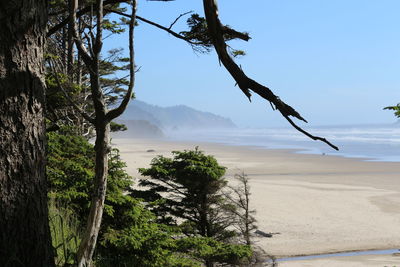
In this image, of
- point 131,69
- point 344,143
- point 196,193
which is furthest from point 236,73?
point 344,143

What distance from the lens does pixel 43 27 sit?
2.69m

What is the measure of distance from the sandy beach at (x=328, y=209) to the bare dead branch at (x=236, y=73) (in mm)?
13194

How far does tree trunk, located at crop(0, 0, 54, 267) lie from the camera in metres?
2.51

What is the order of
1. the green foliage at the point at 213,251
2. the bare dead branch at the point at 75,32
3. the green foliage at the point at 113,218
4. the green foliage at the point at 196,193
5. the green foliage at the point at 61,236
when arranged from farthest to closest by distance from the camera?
the green foliage at the point at 196,193 → the green foliage at the point at 213,251 → the green foliage at the point at 113,218 → the green foliage at the point at 61,236 → the bare dead branch at the point at 75,32

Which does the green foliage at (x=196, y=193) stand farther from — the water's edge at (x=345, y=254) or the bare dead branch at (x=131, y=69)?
the bare dead branch at (x=131, y=69)

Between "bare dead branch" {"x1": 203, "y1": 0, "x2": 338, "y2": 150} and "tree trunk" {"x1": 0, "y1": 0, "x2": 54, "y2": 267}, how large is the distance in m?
1.06

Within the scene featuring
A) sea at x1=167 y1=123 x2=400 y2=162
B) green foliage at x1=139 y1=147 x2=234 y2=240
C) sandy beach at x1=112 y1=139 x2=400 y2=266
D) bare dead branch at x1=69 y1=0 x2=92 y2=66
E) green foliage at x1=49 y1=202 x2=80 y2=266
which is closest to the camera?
bare dead branch at x1=69 y1=0 x2=92 y2=66

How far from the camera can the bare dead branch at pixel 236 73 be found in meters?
1.99

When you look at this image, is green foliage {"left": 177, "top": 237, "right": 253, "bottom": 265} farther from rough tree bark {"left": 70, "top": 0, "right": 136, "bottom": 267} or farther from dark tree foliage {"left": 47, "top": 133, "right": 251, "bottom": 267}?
rough tree bark {"left": 70, "top": 0, "right": 136, "bottom": 267}

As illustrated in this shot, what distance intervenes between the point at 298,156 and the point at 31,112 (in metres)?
48.9

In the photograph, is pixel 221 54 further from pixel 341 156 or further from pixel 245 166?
pixel 341 156

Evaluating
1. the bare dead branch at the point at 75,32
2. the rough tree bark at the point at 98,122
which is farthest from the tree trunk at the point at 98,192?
the bare dead branch at the point at 75,32

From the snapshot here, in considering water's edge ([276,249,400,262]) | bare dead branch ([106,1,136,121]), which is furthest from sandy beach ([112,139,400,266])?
bare dead branch ([106,1,136,121])

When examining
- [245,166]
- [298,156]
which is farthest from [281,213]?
[298,156]
